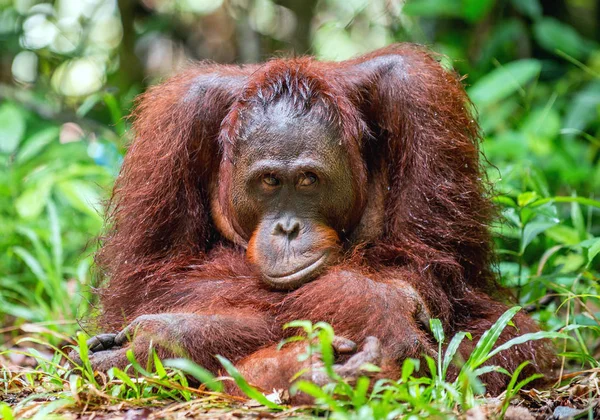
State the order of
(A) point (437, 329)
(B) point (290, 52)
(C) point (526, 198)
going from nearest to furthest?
(A) point (437, 329) < (C) point (526, 198) < (B) point (290, 52)

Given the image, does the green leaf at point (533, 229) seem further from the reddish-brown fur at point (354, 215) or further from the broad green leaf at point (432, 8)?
the broad green leaf at point (432, 8)

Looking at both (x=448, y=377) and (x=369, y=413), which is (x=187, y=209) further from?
(x=369, y=413)

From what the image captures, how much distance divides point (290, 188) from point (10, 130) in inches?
111

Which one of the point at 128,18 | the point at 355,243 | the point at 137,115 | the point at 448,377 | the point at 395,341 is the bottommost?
the point at 448,377

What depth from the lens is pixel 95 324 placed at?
3.52 metres

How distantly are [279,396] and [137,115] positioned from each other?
5.94ft

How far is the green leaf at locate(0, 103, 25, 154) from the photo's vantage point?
16.6ft

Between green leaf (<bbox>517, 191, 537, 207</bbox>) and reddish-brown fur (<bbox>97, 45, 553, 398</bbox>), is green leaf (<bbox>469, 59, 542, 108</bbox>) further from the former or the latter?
reddish-brown fur (<bbox>97, 45, 553, 398</bbox>)

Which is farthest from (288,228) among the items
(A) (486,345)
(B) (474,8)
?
(B) (474,8)

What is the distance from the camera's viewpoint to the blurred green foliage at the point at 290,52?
398 cm

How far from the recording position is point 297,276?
9.60 ft

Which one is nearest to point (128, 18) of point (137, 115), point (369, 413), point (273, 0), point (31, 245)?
point (273, 0)

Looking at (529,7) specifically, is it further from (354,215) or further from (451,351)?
(451,351)

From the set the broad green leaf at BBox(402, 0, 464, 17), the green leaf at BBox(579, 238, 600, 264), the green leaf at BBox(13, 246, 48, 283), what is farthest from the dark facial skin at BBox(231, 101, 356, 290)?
the broad green leaf at BBox(402, 0, 464, 17)
